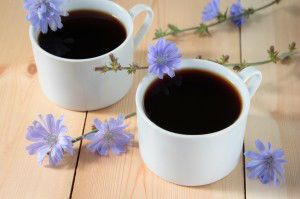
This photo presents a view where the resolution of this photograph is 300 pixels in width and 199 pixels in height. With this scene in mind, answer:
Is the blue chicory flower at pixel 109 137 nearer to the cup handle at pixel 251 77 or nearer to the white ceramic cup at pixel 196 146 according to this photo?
the white ceramic cup at pixel 196 146

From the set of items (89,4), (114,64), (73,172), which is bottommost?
(73,172)

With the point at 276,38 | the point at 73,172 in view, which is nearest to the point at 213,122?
the point at 73,172

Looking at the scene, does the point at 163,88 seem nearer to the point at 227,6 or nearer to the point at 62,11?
the point at 62,11

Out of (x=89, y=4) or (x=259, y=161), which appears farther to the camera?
(x=89, y=4)

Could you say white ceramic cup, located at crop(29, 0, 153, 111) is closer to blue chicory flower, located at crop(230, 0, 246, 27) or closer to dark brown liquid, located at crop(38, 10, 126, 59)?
dark brown liquid, located at crop(38, 10, 126, 59)

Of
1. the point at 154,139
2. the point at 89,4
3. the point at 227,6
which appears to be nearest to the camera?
the point at 154,139

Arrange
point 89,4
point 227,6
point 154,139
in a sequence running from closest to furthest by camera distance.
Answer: point 154,139, point 89,4, point 227,6

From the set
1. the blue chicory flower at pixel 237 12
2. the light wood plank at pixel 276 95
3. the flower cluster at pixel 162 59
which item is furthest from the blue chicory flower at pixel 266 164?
the blue chicory flower at pixel 237 12

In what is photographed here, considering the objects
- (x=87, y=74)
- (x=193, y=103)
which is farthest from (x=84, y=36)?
(x=193, y=103)
